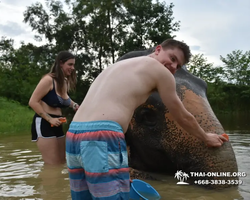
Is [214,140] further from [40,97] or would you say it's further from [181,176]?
[40,97]

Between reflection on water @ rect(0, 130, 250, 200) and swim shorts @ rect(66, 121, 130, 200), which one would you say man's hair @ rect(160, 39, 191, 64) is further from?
reflection on water @ rect(0, 130, 250, 200)

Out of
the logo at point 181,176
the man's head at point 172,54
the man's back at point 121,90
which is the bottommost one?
the logo at point 181,176

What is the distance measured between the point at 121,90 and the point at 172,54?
2.19ft

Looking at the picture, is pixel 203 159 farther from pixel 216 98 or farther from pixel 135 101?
pixel 216 98

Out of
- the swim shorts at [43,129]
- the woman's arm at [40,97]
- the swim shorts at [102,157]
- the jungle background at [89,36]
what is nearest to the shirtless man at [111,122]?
the swim shorts at [102,157]

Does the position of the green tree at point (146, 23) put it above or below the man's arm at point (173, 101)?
above

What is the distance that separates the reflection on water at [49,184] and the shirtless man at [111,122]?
3.41 feet

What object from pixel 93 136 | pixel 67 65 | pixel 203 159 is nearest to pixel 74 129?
pixel 93 136

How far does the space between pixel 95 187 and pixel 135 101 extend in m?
0.71

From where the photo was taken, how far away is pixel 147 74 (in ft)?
8.87


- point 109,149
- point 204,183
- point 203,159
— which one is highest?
point 109,149

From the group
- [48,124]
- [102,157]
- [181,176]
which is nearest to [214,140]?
[181,176]

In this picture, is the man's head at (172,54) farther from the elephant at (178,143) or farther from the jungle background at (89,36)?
the jungle background at (89,36)

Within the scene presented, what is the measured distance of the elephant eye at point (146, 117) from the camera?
167 inches
